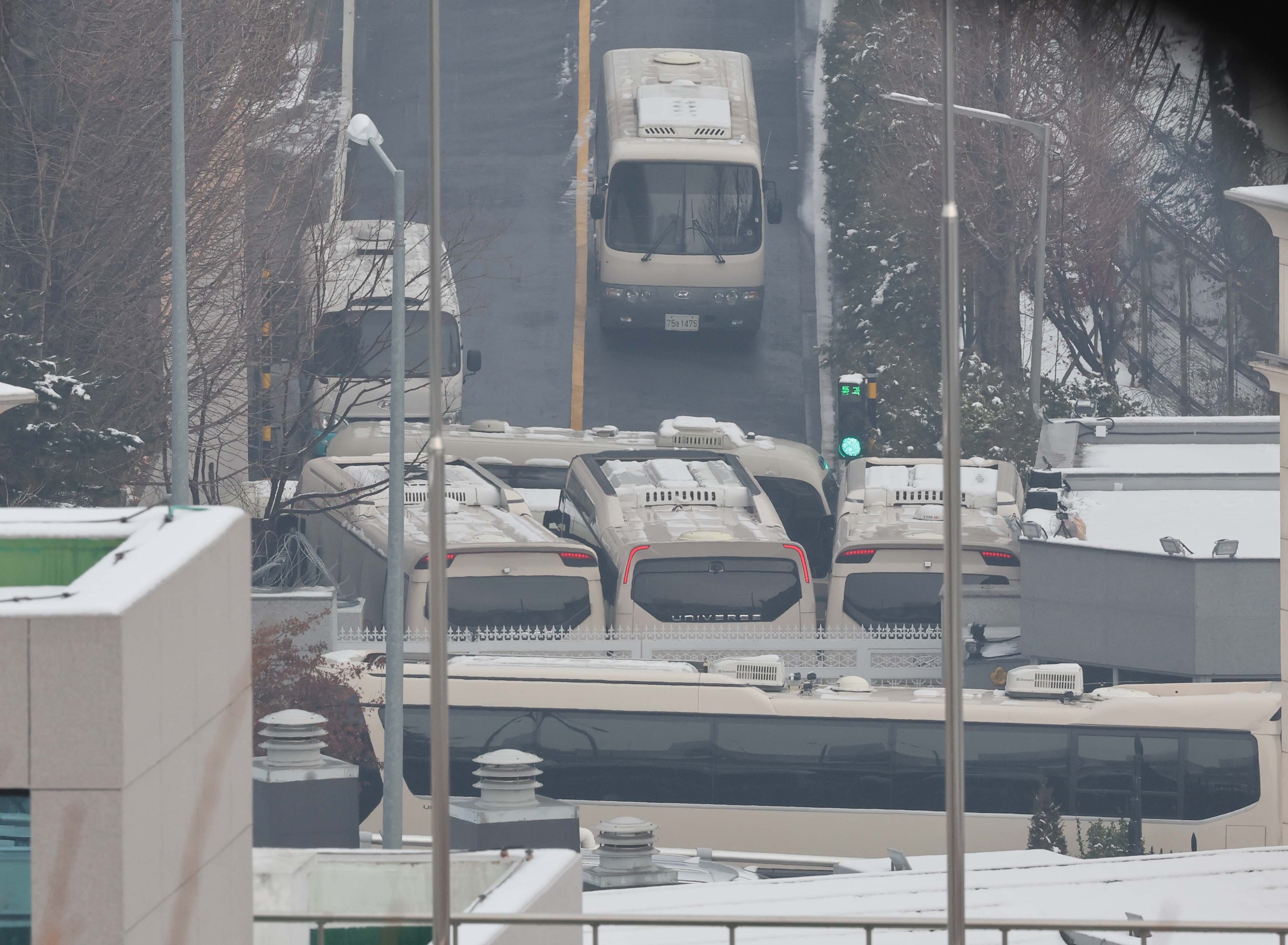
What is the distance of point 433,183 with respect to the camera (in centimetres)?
898

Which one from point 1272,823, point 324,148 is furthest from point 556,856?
point 324,148

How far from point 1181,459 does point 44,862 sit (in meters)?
25.5

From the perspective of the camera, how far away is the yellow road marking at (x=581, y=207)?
40844 millimetres

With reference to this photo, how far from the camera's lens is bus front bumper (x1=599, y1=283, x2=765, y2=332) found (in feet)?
125

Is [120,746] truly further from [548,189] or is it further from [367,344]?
[548,189]

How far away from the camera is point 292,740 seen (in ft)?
52.4

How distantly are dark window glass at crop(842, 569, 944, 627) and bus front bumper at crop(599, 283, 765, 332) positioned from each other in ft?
49.4

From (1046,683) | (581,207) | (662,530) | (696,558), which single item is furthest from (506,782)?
(581,207)

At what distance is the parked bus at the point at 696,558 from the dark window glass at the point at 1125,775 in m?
3.85

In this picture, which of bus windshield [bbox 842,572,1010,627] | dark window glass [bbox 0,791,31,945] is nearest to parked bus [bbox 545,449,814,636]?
bus windshield [bbox 842,572,1010,627]

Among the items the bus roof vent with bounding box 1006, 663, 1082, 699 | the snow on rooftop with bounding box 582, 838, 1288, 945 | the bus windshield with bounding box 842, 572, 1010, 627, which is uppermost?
the bus windshield with bounding box 842, 572, 1010, 627

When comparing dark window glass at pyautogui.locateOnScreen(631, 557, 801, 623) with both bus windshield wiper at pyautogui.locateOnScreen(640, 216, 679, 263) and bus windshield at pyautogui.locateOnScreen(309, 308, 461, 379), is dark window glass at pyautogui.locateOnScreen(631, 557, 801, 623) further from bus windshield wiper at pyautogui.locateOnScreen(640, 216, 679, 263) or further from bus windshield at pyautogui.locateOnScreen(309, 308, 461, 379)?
bus windshield wiper at pyautogui.locateOnScreen(640, 216, 679, 263)

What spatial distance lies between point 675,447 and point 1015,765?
9.56 m

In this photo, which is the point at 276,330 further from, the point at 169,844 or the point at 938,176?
the point at 169,844
